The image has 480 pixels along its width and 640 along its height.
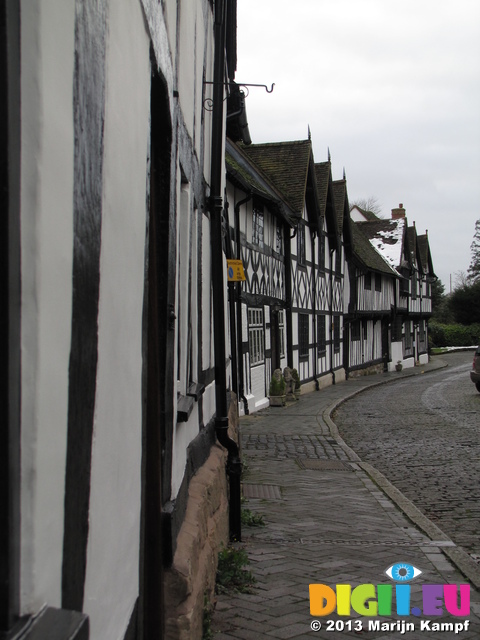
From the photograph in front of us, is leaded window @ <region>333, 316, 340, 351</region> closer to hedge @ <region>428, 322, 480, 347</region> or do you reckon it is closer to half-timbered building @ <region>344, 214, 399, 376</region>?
half-timbered building @ <region>344, 214, 399, 376</region>

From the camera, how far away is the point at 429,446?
1177cm

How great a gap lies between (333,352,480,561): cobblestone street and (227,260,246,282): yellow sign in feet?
10.3

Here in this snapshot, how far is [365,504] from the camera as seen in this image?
7512 millimetres

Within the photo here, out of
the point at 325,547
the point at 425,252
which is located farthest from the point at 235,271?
the point at 425,252

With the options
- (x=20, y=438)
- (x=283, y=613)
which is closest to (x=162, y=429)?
(x=283, y=613)

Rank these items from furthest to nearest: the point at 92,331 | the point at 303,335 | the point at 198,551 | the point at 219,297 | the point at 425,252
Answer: the point at 425,252, the point at 303,335, the point at 219,297, the point at 198,551, the point at 92,331

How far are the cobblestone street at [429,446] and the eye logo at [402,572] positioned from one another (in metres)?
0.71

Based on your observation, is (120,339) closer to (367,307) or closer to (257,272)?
(257,272)

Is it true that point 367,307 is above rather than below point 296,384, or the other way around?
above

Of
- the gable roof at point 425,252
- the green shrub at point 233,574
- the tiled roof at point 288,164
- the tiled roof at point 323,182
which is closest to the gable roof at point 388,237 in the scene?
the gable roof at point 425,252

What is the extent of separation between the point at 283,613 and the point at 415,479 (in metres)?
5.18

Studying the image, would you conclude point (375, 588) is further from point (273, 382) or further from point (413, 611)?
point (273, 382)

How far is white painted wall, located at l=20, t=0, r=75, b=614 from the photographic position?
1198 millimetres

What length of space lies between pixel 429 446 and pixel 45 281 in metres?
11.2
